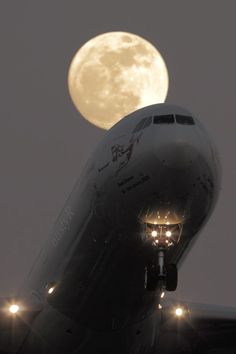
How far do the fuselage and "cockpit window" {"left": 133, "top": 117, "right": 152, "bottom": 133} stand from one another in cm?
4

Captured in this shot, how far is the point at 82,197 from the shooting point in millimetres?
30484

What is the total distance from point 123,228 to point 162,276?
1.86 meters

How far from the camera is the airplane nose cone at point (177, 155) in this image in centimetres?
2652

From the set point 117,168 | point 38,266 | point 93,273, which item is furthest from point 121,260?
point 38,266

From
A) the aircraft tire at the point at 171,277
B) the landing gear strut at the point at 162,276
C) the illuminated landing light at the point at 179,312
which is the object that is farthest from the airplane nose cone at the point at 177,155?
the illuminated landing light at the point at 179,312

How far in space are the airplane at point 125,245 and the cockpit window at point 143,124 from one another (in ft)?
0.14

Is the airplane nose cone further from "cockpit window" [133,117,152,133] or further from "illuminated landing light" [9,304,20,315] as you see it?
"illuminated landing light" [9,304,20,315]

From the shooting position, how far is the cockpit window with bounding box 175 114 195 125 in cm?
2772

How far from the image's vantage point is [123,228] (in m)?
28.3

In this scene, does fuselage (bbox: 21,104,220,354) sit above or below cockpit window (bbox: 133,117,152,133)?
below

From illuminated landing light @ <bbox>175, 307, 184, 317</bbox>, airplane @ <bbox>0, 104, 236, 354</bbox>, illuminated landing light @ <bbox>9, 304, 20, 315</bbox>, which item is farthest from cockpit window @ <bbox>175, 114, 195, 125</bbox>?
illuminated landing light @ <bbox>9, 304, 20, 315</bbox>

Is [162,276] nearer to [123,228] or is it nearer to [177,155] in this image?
[123,228]

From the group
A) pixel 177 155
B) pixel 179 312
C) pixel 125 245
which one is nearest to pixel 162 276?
pixel 125 245

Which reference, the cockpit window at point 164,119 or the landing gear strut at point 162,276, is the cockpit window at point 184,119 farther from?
the landing gear strut at point 162,276
